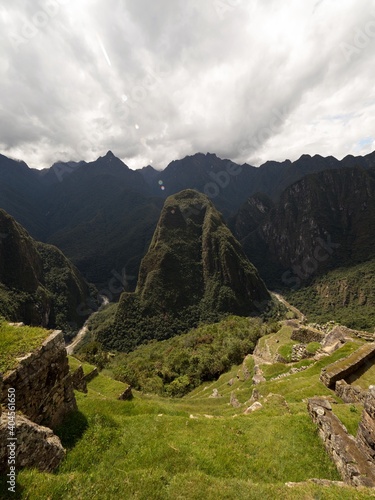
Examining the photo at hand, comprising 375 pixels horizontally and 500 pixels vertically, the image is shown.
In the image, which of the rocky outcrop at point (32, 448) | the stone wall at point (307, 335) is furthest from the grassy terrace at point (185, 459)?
the stone wall at point (307, 335)

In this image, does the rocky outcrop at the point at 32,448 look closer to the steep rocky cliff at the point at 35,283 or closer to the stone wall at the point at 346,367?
the stone wall at the point at 346,367

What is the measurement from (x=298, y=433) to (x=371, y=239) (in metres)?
221

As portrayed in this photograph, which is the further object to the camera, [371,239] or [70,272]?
[371,239]

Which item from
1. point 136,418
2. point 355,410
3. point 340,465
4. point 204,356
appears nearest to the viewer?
point 340,465

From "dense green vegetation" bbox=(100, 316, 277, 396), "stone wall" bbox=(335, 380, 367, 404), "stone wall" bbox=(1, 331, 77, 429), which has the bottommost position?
"dense green vegetation" bbox=(100, 316, 277, 396)

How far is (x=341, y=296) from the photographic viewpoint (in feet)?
509

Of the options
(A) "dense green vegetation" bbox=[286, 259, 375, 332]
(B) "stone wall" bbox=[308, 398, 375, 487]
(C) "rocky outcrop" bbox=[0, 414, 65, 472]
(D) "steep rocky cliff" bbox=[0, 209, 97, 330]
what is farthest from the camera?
(A) "dense green vegetation" bbox=[286, 259, 375, 332]

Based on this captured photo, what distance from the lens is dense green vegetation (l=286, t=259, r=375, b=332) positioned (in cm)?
13088

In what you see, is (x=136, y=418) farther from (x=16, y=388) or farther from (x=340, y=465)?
(x=340, y=465)

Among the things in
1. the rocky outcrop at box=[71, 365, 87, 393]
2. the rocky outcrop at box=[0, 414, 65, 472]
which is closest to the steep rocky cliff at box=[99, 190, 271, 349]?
the rocky outcrop at box=[71, 365, 87, 393]

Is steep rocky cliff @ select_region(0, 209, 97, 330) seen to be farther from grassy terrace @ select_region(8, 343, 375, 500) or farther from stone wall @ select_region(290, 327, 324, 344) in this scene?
grassy terrace @ select_region(8, 343, 375, 500)

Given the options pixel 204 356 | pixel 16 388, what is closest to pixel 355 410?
pixel 16 388

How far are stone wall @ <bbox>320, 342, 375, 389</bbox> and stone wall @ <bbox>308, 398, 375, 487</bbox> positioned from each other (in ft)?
24.2

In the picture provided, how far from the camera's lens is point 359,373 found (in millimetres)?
17547
